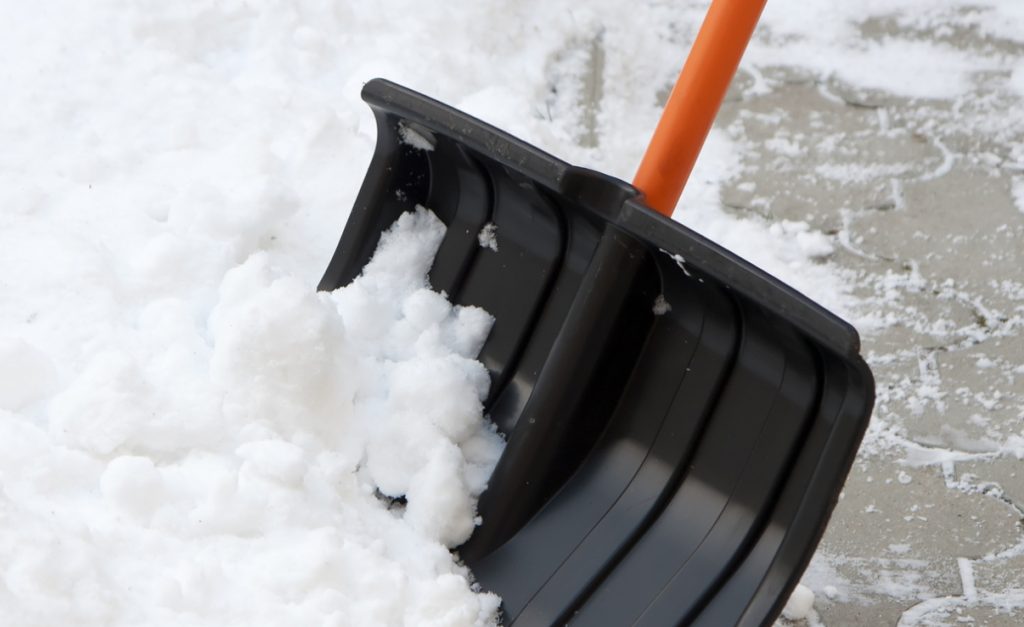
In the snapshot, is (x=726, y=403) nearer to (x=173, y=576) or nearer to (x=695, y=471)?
(x=695, y=471)

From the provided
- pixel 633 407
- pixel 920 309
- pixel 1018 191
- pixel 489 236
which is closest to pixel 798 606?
pixel 633 407

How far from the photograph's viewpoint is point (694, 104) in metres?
1.65

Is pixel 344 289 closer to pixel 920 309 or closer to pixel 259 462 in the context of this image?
pixel 259 462

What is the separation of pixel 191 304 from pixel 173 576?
0.56 meters

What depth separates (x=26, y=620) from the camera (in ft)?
4.39

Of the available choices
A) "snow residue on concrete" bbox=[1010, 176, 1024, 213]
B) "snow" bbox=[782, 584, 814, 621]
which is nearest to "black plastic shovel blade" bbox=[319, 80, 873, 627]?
"snow" bbox=[782, 584, 814, 621]

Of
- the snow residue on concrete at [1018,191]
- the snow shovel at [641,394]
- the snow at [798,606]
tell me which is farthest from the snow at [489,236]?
the snow residue on concrete at [1018,191]

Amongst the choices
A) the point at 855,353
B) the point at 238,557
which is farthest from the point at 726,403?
the point at 238,557

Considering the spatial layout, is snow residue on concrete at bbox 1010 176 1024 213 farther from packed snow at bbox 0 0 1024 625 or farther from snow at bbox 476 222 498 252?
snow at bbox 476 222 498 252

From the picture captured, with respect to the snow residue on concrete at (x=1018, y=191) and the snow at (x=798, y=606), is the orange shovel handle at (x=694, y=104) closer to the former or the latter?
the snow at (x=798, y=606)

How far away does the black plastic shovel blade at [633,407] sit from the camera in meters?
1.45

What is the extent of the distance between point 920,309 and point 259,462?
1405 millimetres

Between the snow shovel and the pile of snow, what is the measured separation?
78mm

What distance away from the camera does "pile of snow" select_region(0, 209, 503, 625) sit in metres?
1.45
